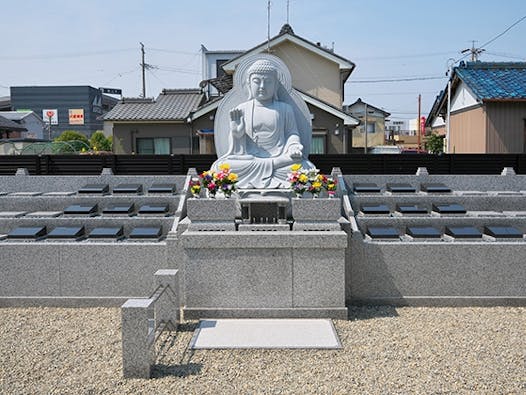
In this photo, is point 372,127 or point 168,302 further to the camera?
point 372,127

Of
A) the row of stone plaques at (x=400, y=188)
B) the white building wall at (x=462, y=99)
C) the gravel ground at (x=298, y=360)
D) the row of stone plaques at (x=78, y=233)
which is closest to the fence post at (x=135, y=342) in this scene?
the gravel ground at (x=298, y=360)

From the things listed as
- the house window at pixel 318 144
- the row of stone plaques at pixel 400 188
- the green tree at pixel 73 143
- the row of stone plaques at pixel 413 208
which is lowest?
the row of stone plaques at pixel 413 208

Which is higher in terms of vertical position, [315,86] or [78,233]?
[315,86]

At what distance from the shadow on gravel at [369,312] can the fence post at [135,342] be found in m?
2.75

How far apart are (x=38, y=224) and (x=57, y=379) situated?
3712 mm

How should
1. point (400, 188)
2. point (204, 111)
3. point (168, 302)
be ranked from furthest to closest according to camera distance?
point (204, 111) < point (400, 188) < point (168, 302)

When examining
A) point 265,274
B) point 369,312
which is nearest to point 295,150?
point 265,274

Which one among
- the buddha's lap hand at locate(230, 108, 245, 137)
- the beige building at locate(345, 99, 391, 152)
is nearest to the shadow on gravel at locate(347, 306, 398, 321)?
the buddha's lap hand at locate(230, 108, 245, 137)

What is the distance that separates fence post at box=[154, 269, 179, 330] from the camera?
5672 millimetres

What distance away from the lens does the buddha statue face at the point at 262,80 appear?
8382 millimetres

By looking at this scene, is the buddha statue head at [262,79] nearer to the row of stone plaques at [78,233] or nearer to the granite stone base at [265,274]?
the row of stone plaques at [78,233]

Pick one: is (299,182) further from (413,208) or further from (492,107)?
(492,107)

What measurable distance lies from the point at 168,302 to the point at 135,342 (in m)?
1.21

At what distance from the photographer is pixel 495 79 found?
50.4 feet
